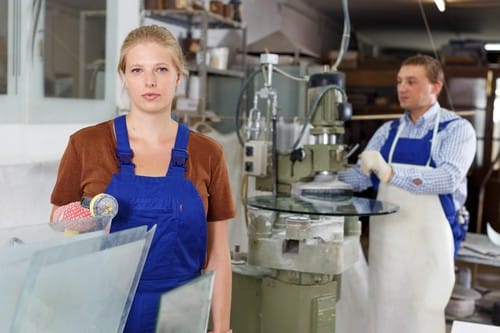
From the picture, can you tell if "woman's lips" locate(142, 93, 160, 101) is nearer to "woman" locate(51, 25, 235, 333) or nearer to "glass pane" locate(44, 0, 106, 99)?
"woman" locate(51, 25, 235, 333)

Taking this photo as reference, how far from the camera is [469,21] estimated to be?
5.92 metres

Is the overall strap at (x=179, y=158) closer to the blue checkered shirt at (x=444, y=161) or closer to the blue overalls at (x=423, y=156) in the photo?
the blue checkered shirt at (x=444, y=161)

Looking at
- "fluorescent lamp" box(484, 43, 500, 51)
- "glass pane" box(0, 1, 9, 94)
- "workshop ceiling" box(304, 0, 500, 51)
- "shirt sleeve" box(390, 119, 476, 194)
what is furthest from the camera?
"fluorescent lamp" box(484, 43, 500, 51)

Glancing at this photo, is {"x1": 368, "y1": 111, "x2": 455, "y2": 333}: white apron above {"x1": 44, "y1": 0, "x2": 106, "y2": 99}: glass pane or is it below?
below

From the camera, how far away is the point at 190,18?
3312 millimetres

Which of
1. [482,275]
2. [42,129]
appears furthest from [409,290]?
[482,275]

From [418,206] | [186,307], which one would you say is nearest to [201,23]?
[418,206]

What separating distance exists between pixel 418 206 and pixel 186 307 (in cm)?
170

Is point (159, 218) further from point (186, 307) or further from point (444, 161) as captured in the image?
point (444, 161)

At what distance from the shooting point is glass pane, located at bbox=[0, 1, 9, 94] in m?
1.91

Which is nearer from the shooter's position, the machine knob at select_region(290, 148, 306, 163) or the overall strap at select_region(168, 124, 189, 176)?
the overall strap at select_region(168, 124, 189, 176)

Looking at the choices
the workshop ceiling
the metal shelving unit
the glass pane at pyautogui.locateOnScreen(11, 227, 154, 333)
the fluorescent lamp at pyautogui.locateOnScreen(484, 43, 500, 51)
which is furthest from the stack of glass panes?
the fluorescent lamp at pyautogui.locateOnScreen(484, 43, 500, 51)

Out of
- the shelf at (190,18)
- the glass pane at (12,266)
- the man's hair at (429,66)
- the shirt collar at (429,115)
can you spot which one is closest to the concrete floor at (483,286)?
the shirt collar at (429,115)

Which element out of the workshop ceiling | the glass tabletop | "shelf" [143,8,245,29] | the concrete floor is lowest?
the concrete floor
